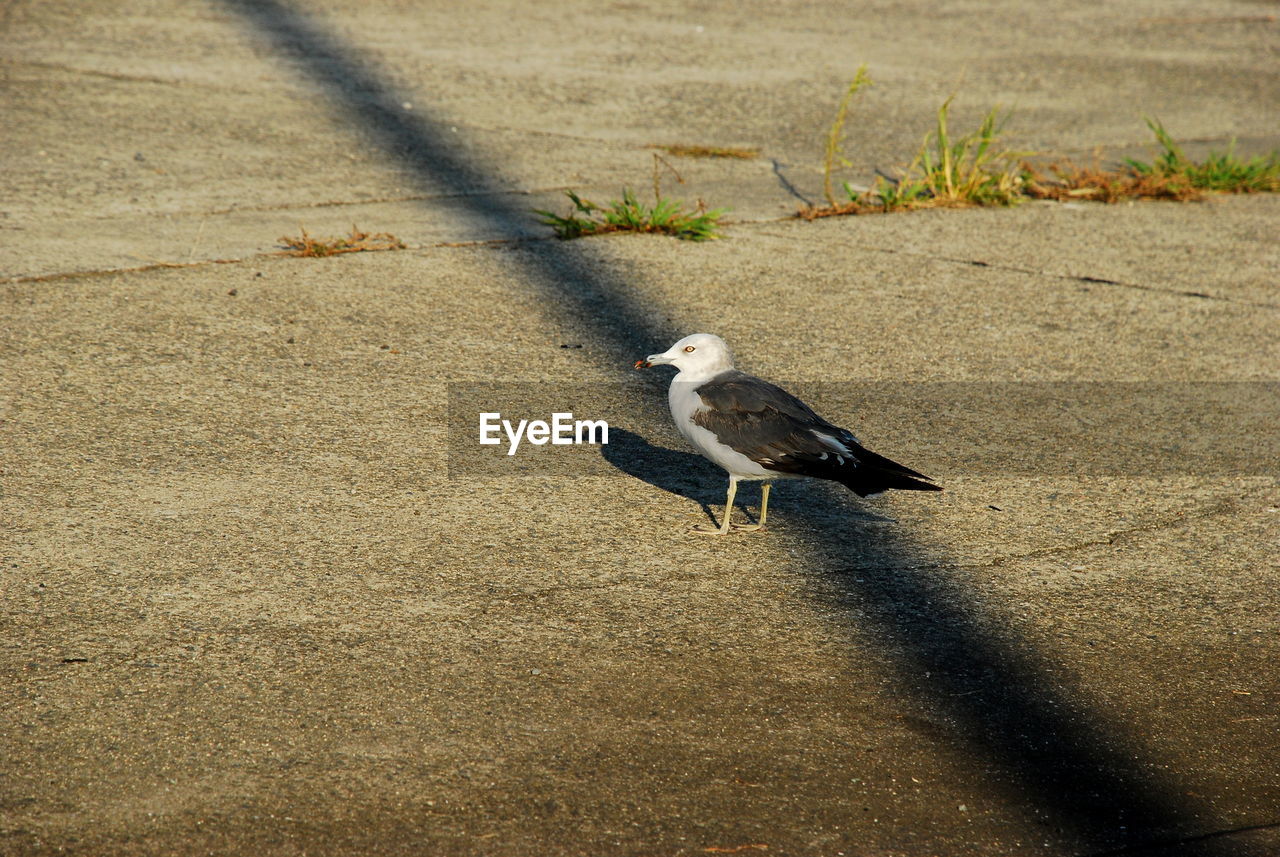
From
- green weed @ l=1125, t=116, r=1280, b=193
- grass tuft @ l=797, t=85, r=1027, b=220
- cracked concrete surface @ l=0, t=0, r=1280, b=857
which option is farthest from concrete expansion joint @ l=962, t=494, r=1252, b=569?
green weed @ l=1125, t=116, r=1280, b=193

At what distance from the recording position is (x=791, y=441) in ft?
13.6

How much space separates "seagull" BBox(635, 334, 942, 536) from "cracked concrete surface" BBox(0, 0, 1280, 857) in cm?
26

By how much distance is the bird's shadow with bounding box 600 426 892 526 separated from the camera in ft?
15.1

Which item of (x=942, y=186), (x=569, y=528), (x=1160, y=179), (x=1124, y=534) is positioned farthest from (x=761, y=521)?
(x=1160, y=179)

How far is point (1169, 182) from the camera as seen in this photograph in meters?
8.19

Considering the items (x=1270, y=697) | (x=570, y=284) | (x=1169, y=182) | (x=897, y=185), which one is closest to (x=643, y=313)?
(x=570, y=284)

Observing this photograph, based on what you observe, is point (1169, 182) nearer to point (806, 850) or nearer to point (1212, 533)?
point (1212, 533)

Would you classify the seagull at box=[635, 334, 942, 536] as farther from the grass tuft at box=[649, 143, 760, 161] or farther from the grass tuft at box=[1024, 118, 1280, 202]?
the grass tuft at box=[1024, 118, 1280, 202]

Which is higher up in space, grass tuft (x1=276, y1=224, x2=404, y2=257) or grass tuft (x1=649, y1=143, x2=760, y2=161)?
grass tuft (x1=649, y1=143, x2=760, y2=161)

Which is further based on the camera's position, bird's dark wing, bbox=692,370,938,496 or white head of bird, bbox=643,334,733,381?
white head of bird, bbox=643,334,733,381

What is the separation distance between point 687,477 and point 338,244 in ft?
8.78

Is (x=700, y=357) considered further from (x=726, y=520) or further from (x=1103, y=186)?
(x=1103, y=186)

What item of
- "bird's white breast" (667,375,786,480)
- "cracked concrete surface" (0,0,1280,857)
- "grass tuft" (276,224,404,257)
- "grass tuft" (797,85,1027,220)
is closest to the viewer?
"cracked concrete surface" (0,0,1280,857)

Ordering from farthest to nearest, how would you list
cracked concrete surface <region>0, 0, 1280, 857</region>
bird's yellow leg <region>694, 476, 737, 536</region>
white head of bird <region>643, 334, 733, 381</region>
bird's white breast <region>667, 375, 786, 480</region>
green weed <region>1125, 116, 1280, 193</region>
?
1. green weed <region>1125, 116, 1280, 193</region>
2. white head of bird <region>643, 334, 733, 381</region>
3. bird's yellow leg <region>694, 476, 737, 536</region>
4. bird's white breast <region>667, 375, 786, 480</region>
5. cracked concrete surface <region>0, 0, 1280, 857</region>
